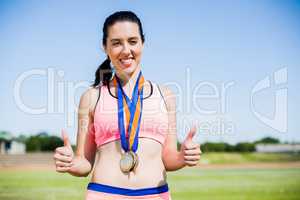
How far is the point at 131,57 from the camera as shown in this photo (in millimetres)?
1776

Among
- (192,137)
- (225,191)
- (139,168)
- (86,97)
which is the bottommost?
(225,191)

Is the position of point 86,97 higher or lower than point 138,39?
lower

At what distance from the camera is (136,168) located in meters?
1.70

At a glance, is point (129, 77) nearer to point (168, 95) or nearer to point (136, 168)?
point (168, 95)

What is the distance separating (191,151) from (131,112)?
284mm

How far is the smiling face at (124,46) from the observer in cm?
177

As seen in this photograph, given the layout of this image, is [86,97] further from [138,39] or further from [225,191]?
[225,191]

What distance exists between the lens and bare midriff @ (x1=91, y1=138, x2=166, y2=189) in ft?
5.54

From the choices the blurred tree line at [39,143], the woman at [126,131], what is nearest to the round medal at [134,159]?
the woman at [126,131]

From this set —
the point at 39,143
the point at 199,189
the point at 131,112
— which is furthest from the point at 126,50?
the point at 39,143

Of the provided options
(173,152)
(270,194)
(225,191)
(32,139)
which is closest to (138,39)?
(173,152)

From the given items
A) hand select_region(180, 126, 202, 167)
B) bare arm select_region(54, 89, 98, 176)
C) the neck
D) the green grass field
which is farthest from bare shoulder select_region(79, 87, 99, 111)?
the green grass field

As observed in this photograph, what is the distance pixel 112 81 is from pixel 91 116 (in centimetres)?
18

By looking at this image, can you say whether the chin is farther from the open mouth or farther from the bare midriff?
the bare midriff
